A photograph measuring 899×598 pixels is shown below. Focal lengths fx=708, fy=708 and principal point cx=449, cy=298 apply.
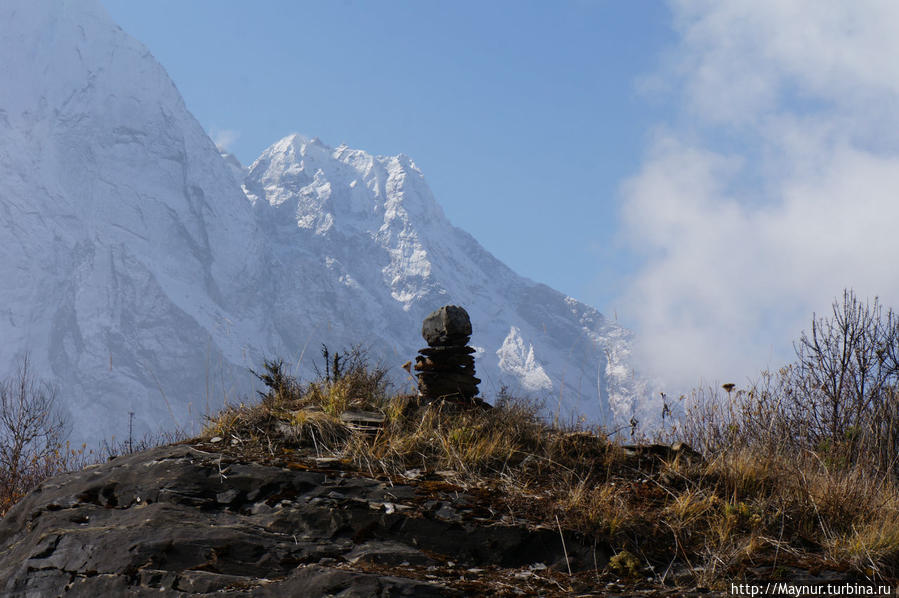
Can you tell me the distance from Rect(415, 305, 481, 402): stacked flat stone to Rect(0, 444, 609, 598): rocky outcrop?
7.55 ft

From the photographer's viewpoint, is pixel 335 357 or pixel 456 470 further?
pixel 335 357

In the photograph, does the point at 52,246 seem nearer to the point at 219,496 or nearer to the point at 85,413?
the point at 85,413

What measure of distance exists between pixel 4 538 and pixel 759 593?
5.26 meters

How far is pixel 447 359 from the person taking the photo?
7.86 meters

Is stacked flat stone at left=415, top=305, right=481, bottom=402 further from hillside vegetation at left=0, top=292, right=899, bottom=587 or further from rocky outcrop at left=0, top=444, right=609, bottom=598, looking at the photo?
rocky outcrop at left=0, top=444, right=609, bottom=598

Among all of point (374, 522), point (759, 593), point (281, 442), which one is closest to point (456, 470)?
point (374, 522)

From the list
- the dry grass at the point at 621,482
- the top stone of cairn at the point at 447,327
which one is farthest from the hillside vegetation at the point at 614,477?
the top stone of cairn at the point at 447,327

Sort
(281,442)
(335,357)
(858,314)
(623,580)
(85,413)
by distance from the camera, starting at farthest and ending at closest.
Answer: (85,413) < (858,314) < (335,357) < (281,442) < (623,580)

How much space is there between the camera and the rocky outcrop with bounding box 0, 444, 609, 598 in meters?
3.88

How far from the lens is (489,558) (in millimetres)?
4328

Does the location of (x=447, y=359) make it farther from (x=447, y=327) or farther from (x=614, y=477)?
(x=614, y=477)

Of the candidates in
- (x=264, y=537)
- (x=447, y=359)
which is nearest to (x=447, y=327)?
(x=447, y=359)

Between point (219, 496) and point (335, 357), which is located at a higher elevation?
point (335, 357)

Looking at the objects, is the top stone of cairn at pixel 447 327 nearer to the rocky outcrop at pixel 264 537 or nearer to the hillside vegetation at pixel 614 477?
the hillside vegetation at pixel 614 477
